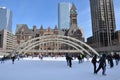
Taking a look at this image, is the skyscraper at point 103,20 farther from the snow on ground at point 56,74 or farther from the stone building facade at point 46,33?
the snow on ground at point 56,74

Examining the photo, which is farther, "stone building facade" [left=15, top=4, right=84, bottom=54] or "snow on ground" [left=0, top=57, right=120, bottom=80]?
"stone building facade" [left=15, top=4, right=84, bottom=54]

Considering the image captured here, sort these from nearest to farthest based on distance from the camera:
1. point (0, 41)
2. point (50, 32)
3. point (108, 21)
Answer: point (108, 21)
point (50, 32)
point (0, 41)

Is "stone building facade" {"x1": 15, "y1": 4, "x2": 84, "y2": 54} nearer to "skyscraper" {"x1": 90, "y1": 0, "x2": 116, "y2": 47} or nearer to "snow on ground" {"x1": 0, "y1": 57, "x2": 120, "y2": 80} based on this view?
"skyscraper" {"x1": 90, "y1": 0, "x2": 116, "y2": 47}

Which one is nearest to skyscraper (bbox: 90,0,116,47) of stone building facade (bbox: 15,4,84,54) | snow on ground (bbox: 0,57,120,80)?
stone building facade (bbox: 15,4,84,54)

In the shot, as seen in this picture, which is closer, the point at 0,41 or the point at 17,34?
the point at 17,34

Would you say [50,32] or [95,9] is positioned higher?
[95,9]

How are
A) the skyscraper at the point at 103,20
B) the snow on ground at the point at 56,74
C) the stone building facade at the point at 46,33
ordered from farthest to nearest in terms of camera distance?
the stone building facade at the point at 46,33 → the skyscraper at the point at 103,20 → the snow on ground at the point at 56,74

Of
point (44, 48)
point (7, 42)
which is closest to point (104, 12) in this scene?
point (44, 48)

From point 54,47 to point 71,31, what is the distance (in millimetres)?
19916

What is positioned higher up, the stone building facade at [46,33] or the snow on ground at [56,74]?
the stone building facade at [46,33]

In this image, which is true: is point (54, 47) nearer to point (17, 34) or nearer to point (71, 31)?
point (71, 31)

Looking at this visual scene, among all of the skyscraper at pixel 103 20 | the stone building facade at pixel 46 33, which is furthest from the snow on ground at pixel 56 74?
the skyscraper at pixel 103 20

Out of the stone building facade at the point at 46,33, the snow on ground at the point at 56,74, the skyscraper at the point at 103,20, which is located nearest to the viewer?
the snow on ground at the point at 56,74

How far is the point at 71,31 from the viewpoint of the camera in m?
132
